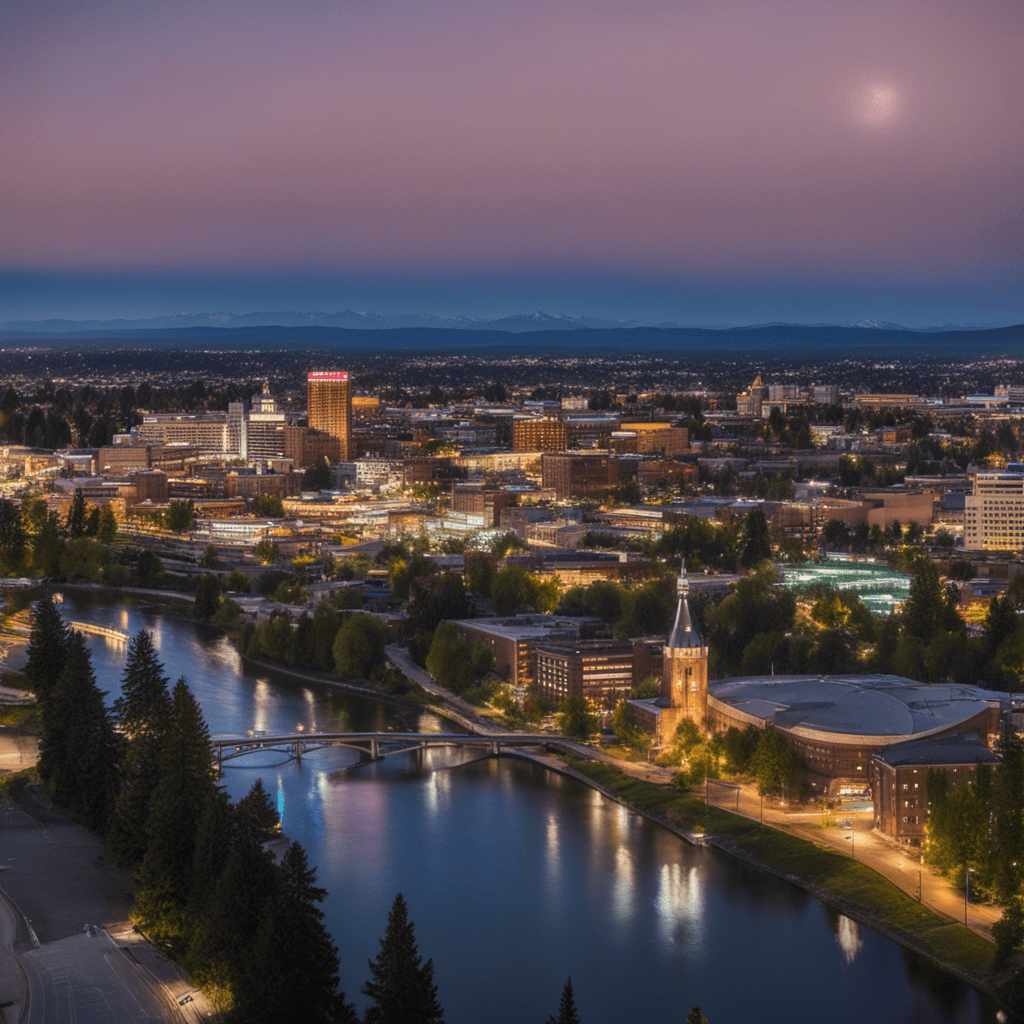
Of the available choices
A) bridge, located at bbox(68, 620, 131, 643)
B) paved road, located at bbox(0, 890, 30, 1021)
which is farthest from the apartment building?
paved road, located at bbox(0, 890, 30, 1021)

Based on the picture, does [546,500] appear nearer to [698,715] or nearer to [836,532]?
[836,532]

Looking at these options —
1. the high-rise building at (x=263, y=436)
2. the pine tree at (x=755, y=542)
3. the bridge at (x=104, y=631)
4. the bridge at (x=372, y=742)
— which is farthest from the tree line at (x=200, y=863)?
the high-rise building at (x=263, y=436)

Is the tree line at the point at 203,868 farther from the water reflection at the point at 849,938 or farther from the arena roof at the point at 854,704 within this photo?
the arena roof at the point at 854,704

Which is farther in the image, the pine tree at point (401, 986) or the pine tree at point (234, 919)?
the pine tree at point (234, 919)

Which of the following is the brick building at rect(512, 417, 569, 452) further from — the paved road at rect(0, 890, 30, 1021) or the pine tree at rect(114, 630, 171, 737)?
the paved road at rect(0, 890, 30, 1021)

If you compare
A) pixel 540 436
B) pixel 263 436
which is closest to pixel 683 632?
pixel 263 436

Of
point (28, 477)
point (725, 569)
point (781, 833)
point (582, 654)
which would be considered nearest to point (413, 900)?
point (781, 833)
